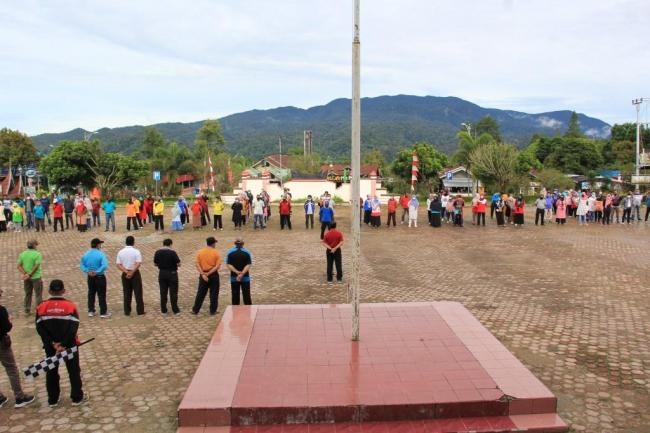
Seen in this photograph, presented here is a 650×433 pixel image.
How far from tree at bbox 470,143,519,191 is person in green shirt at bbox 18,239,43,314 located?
34.6m

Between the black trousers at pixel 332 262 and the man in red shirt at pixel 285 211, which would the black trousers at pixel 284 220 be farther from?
the black trousers at pixel 332 262

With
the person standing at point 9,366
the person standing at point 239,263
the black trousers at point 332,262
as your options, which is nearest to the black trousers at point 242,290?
the person standing at point 239,263

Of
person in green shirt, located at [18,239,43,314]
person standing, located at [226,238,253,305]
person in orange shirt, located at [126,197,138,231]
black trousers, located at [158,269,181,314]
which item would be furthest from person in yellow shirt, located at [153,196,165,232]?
person standing, located at [226,238,253,305]

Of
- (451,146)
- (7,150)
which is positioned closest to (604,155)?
(7,150)

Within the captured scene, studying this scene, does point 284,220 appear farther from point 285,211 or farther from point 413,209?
point 413,209

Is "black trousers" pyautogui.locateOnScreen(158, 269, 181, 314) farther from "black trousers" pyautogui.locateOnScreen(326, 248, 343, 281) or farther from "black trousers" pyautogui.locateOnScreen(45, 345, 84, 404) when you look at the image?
"black trousers" pyautogui.locateOnScreen(326, 248, 343, 281)

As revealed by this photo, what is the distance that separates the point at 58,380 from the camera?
6094 millimetres

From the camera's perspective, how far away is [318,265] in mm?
14000

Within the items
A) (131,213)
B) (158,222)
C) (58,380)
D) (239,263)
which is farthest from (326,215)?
(58,380)

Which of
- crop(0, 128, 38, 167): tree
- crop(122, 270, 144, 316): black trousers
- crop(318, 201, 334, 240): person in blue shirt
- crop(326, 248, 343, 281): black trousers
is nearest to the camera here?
crop(122, 270, 144, 316): black trousers

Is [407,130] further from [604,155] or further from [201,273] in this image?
[201,273]

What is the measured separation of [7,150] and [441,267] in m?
52.7

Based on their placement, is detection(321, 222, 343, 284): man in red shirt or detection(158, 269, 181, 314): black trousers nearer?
detection(158, 269, 181, 314): black trousers

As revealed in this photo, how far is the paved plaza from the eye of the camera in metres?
6.11
